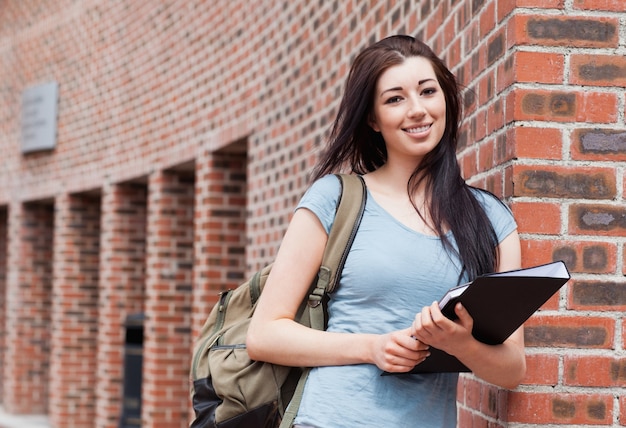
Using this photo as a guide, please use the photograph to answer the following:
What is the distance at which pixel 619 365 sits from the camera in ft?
9.11

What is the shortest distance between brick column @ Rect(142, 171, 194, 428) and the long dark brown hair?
5.13 metres

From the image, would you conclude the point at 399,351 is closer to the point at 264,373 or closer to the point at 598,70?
the point at 264,373

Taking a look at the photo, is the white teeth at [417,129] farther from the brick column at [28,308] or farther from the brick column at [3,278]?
the brick column at [3,278]

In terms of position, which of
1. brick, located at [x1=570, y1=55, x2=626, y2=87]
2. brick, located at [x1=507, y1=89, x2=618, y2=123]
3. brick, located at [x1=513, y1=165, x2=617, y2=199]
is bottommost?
brick, located at [x1=513, y1=165, x2=617, y2=199]

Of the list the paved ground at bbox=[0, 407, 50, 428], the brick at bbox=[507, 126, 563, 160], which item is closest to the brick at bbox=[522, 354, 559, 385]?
the brick at bbox=[507, 126, 563, 160]

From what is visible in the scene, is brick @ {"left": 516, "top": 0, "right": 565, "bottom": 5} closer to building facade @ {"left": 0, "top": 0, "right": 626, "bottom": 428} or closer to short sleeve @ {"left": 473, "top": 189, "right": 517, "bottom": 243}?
building facade @ {"left": 0, "top": 0, "right": 626, "bottom": 428}

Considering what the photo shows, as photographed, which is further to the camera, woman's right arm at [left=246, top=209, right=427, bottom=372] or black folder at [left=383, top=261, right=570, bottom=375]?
woman's right arm at [left=246, top=209, right=427, bottom=372]

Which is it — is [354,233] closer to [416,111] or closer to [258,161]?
[416,111]

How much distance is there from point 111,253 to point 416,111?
6.49 metres

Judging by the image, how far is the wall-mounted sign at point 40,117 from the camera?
9.91m

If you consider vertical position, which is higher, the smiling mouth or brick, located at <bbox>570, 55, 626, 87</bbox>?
brick, located at <bbox>570, 55, 626, 87</bbox>

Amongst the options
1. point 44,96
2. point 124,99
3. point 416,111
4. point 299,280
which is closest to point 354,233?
point 299,280

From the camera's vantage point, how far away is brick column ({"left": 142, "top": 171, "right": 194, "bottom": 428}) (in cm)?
751

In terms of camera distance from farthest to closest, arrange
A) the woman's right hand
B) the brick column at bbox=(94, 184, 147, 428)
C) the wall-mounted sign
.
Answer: the wall-mounted sign, the brick column at bbox=(94, 184, 147, 428), the woman's right hand
